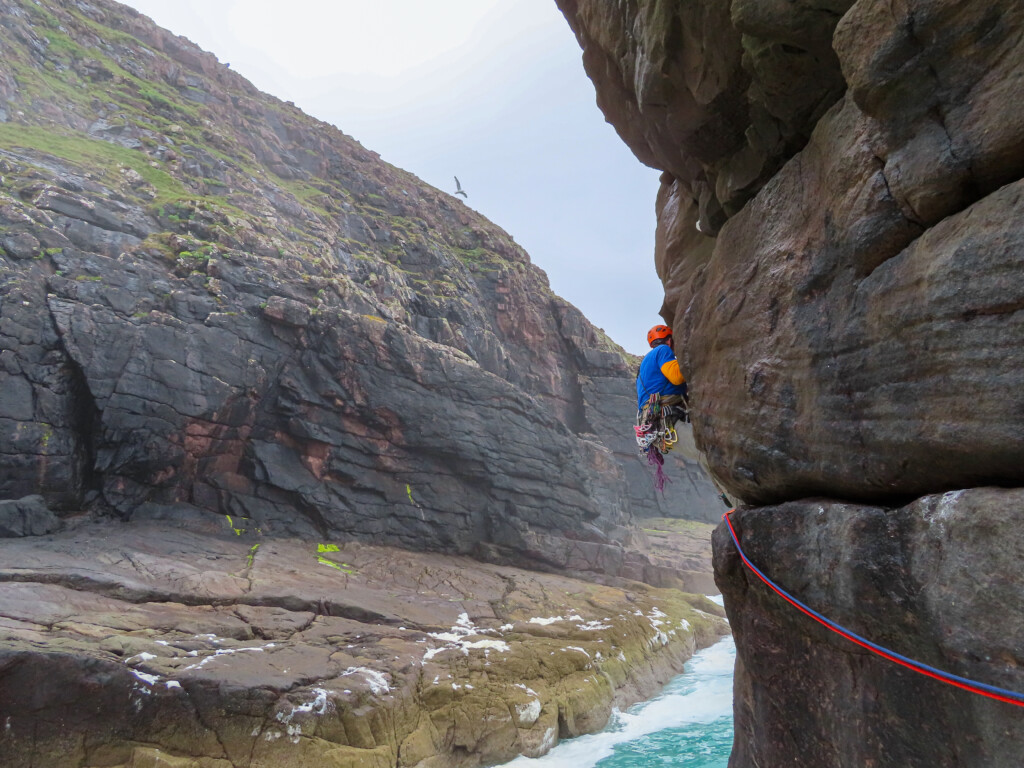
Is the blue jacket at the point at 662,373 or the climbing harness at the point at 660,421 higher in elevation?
the blue jacket at the point at 662,373

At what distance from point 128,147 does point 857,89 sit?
39726 millimetres

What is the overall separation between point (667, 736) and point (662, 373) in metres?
Result: 12.8

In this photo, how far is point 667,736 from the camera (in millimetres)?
15977

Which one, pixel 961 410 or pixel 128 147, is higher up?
pixel 128 147

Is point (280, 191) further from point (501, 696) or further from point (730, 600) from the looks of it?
point (730, 600)

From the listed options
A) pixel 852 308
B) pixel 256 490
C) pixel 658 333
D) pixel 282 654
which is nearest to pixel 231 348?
pixel 256 490

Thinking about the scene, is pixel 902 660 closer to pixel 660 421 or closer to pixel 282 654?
pixel 660 421

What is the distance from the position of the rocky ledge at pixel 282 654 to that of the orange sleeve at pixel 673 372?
34.6 ft

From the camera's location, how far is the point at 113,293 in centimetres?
2219

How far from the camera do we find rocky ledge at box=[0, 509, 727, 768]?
35.9ft

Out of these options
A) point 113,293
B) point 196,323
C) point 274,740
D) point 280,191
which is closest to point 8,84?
point 280,191

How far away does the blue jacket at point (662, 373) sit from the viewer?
8445mm

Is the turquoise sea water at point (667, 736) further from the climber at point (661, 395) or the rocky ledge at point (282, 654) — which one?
the climber at point (661, 395)

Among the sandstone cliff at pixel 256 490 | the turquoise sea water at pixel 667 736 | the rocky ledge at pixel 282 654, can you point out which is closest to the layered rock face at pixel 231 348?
the sandstone cliff at pixel 256 490
